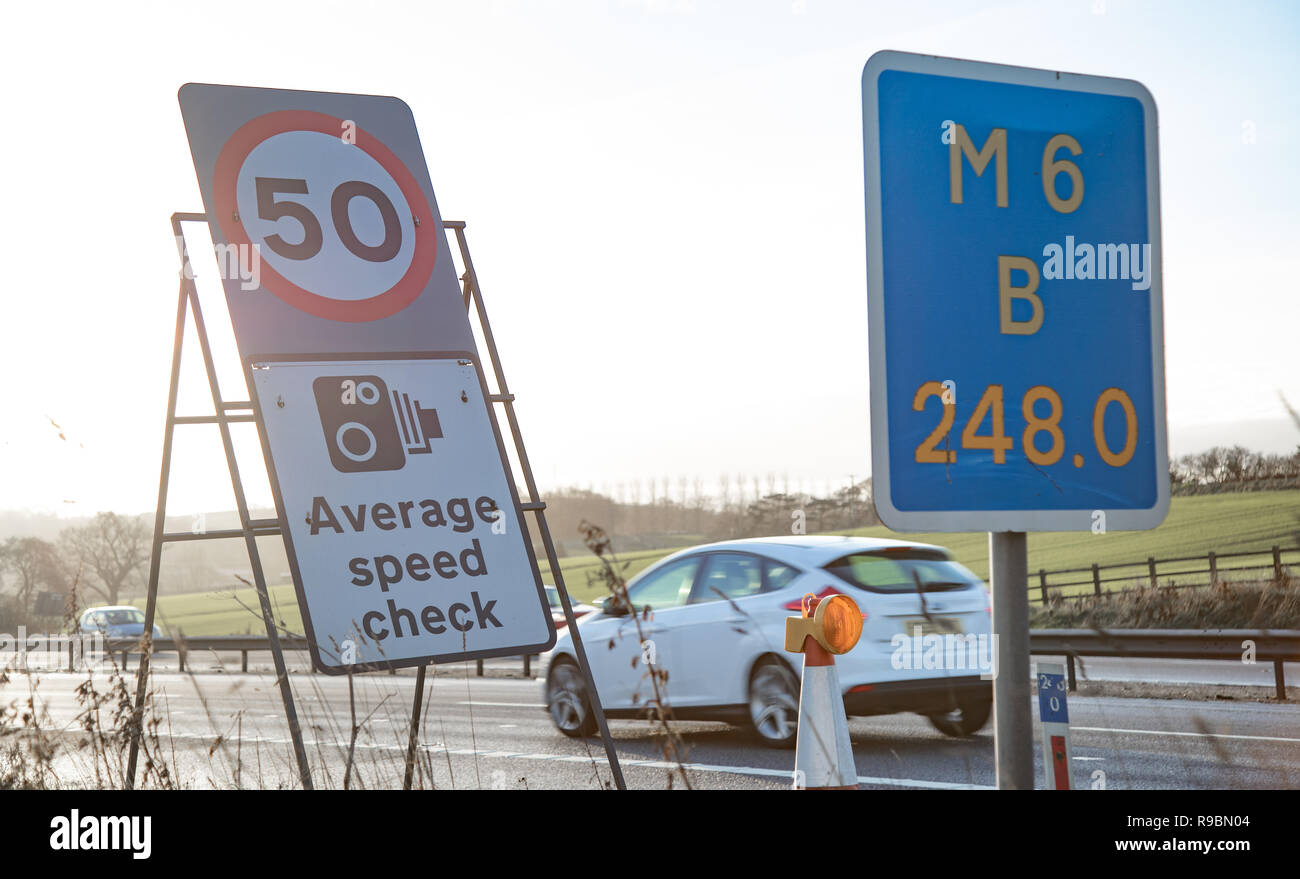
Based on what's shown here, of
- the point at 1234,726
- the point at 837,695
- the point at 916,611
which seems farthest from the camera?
the point at 1234,726

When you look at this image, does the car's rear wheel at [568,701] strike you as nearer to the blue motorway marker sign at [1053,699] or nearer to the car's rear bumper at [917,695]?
the car's rear bumper at [917,695]

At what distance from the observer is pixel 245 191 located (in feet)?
14.0

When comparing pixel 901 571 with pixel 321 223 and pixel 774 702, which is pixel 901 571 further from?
pixel 321 223

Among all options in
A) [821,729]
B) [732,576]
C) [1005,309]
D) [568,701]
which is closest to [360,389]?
[821,729]

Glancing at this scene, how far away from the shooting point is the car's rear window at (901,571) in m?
8.62

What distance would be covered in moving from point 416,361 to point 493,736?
6780mm

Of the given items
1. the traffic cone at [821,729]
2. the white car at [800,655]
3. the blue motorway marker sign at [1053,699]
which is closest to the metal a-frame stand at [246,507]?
the traffic cone at [821,729]

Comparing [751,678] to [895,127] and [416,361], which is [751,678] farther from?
[895,127]

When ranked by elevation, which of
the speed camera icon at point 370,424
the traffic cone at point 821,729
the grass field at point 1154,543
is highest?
the speed camera icon at point 370,424

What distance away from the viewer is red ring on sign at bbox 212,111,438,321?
13.8ft

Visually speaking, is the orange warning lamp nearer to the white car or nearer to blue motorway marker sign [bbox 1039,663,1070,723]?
blue motorway marker sign [bbox 1039,663,1070,723]

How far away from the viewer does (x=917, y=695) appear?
841 centimetres

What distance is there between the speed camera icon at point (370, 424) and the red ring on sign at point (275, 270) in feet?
0.90
